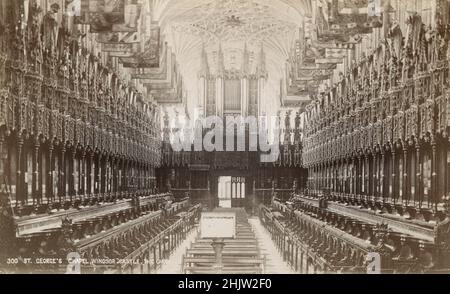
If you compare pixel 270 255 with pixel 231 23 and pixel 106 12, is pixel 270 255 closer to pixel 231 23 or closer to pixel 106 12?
pixel 106 12

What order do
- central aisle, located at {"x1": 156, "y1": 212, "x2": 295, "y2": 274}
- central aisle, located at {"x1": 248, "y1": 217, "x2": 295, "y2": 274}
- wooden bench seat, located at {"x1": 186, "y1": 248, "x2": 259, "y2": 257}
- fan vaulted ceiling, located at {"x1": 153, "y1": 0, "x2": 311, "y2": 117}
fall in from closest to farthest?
wooden bench seat, located at {"x1": 186, "y1": 248, "x2": 259, "y2": 257}
central aisle, located at {"x1": 156, "y1": 212, "x2": 295, "y2": 274}
central aisle, located at {"x1": 248, "y1": 217, "x2": 295, "y2": 274}
fan vaulted ceiling, located at {"x1": 153, "y1": 0, "x2": 311, "y2": 117}

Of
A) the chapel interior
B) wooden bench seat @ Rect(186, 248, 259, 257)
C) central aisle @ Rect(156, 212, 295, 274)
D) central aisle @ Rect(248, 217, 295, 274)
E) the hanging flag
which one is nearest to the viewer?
the chapel interior

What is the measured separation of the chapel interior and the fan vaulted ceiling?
1.07 meters

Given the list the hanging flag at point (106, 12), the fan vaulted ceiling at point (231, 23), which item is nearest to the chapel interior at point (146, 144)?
the hanging flag at point (106, 12)

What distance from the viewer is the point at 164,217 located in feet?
82.6

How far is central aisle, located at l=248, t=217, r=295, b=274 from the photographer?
1736cm

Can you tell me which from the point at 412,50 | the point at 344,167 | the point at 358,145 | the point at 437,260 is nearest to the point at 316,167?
the point at 344,167

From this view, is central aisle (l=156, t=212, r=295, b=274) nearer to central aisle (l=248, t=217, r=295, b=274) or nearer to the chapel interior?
central aisle (l=248, t=217, r=295, b=274)

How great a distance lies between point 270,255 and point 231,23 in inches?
1016

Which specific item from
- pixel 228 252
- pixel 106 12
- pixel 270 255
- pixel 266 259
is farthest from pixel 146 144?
pixel 228 252

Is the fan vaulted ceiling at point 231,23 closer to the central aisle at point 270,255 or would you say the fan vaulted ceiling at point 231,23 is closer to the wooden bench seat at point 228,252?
the central aisle at point 270,255

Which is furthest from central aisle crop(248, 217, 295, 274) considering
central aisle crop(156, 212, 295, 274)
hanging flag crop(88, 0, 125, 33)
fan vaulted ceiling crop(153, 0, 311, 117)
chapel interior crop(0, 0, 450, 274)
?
fan vaulted ceiling crop(153, 0, 311, 117)

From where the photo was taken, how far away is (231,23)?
4372 centimetres
